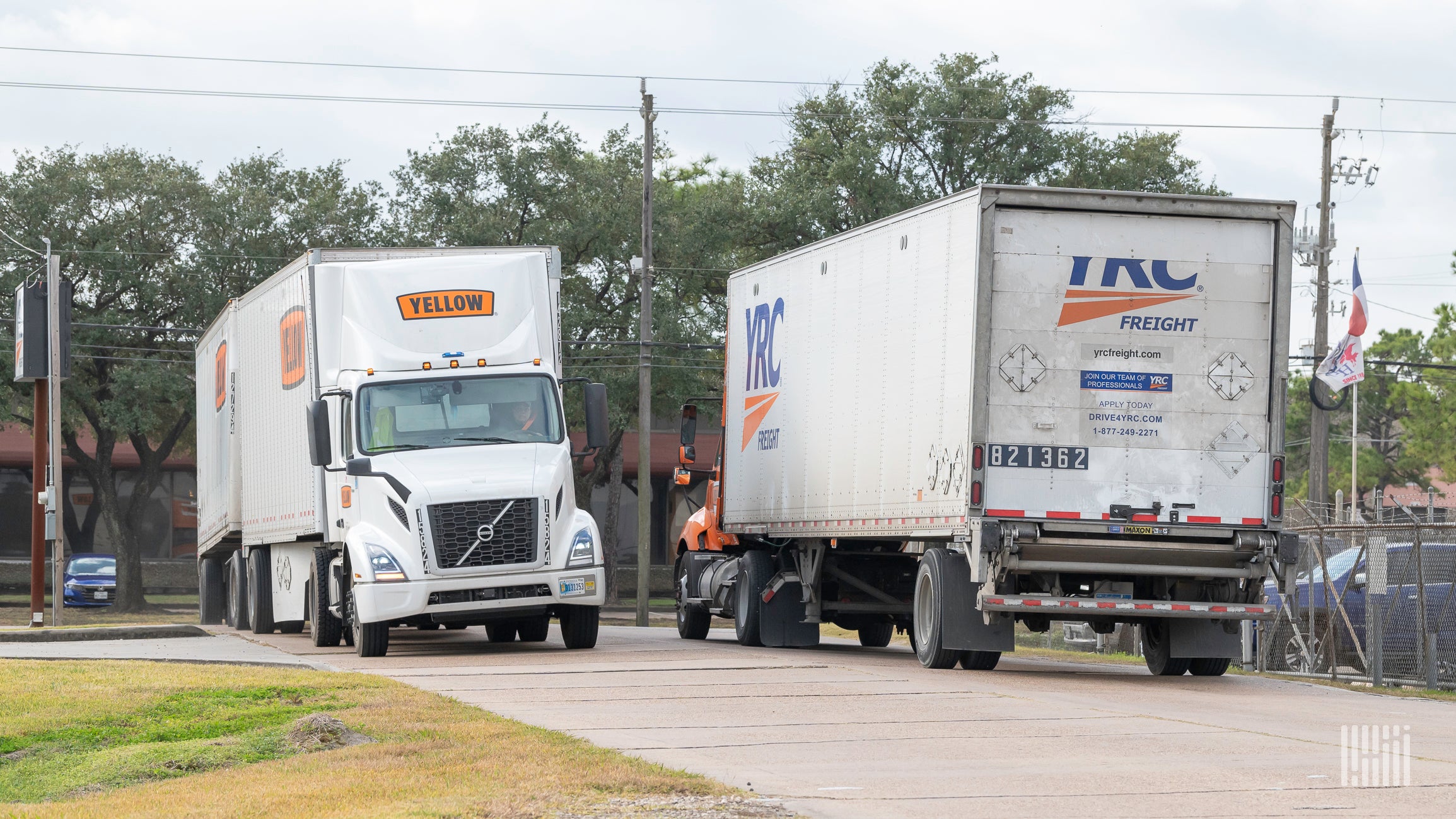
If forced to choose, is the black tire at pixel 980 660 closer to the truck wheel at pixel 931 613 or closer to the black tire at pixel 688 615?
the truck wheel at pixel 931 613

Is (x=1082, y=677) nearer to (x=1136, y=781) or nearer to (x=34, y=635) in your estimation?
(x=1136, y=781)

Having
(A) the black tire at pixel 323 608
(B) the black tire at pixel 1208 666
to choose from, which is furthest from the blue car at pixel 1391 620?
(A) the black tire at pixel 323 608

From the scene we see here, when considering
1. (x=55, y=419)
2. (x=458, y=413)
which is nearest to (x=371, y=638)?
(x=458, y=413)

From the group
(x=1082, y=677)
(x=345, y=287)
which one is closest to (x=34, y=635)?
(x=345, y=287)

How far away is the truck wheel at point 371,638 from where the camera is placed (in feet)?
57.7

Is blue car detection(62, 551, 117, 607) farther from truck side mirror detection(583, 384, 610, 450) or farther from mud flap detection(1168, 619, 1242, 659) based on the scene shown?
mud flap detection(1168, 619, 1242, 659)

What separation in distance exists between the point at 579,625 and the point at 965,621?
4.92 metres

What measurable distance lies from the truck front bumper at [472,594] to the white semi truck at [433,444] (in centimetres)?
1

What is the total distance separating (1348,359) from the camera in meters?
34.5

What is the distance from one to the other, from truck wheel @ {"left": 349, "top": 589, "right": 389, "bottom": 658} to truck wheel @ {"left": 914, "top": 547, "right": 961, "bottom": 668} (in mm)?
5378

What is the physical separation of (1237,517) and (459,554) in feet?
24.6

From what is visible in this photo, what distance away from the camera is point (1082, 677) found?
16.5 meters

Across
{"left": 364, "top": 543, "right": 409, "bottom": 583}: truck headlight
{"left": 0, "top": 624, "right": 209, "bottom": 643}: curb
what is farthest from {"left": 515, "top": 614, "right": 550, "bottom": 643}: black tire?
{"left": 0, "top": 624, "right": 209, "bottom": 643}: curb

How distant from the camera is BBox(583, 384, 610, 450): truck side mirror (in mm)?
18422
